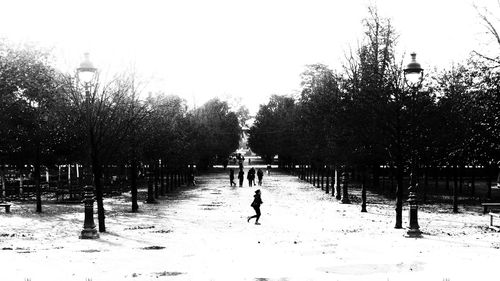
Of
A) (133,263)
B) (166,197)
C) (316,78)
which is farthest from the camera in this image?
(316,78)

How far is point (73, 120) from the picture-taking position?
24.3m

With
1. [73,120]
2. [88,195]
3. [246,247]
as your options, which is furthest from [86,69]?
[246,247]

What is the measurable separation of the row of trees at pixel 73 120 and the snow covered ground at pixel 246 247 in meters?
2.75

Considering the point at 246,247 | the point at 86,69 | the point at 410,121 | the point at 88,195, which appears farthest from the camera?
the point at 410,121

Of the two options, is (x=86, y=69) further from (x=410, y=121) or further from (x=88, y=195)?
(x=410, y=121)

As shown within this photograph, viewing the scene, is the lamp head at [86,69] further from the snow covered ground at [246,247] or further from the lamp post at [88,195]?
the snow covered ground at [246,247]

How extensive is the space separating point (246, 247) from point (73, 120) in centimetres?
1044

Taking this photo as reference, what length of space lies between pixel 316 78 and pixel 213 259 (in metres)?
61.6

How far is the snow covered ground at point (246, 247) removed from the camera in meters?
13.1

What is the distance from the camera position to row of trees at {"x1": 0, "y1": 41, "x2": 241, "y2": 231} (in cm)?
2250

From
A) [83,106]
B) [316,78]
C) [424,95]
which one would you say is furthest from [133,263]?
[316,78]

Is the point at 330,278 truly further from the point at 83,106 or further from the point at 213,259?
the point at 83,106

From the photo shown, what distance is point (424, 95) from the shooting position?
2355cm

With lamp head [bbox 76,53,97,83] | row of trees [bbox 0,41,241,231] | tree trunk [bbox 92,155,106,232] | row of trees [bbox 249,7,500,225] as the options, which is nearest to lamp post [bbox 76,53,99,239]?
lamp head [bbox 76,53,97,83]
